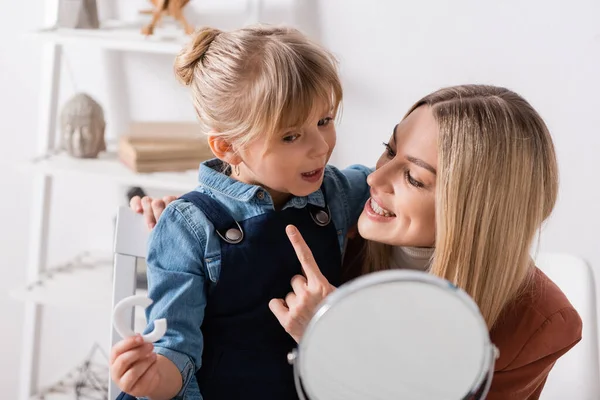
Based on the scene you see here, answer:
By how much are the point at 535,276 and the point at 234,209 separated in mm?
504

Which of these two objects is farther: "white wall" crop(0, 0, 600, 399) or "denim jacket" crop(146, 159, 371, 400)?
"white wall" crop(0, 0, 600, 399)

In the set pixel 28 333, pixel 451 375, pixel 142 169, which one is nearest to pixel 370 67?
pixel 142 169

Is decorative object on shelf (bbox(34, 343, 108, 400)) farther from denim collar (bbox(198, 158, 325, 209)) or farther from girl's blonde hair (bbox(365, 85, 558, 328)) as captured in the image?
girl's blonde hair (bbox(365, 85, 558, 328))

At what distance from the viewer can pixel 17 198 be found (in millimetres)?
2590

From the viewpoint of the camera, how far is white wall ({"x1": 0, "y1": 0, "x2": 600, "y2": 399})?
2141mm

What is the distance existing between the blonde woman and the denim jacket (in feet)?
0.44

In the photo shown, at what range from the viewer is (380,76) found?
2268 millimetres

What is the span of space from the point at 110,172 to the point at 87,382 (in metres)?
0.78

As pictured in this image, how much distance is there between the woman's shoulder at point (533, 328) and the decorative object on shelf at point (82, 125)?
1.26 meters

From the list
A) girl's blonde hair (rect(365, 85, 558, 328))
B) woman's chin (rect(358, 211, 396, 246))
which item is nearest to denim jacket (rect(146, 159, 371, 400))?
woman's chin (rect(358, 211, 396, 246))

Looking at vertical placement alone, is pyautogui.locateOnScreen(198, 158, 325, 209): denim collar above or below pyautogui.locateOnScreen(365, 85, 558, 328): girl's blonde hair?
below

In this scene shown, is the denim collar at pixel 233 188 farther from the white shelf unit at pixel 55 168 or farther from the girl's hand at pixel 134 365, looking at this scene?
the white shelf unit at pixel 55 168

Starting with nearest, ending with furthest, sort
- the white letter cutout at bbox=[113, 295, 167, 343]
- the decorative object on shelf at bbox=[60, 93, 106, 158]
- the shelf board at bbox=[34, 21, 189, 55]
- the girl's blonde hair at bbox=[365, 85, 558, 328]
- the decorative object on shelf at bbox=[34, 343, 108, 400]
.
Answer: the white letter cutout at bbox=[113, 295, 167, 343]
the girl's blonde hair at bbox=[365, 85, 558, 328]
the shelf board at bbox=[34, 21, 189, 55]
the decorative object on shelf at bbox=[60, 93, 106, 158]
the decorative object on shelf at bbox=[34, 343, 108, 400]

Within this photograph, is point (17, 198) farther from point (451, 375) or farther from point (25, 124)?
point (451, 375)
